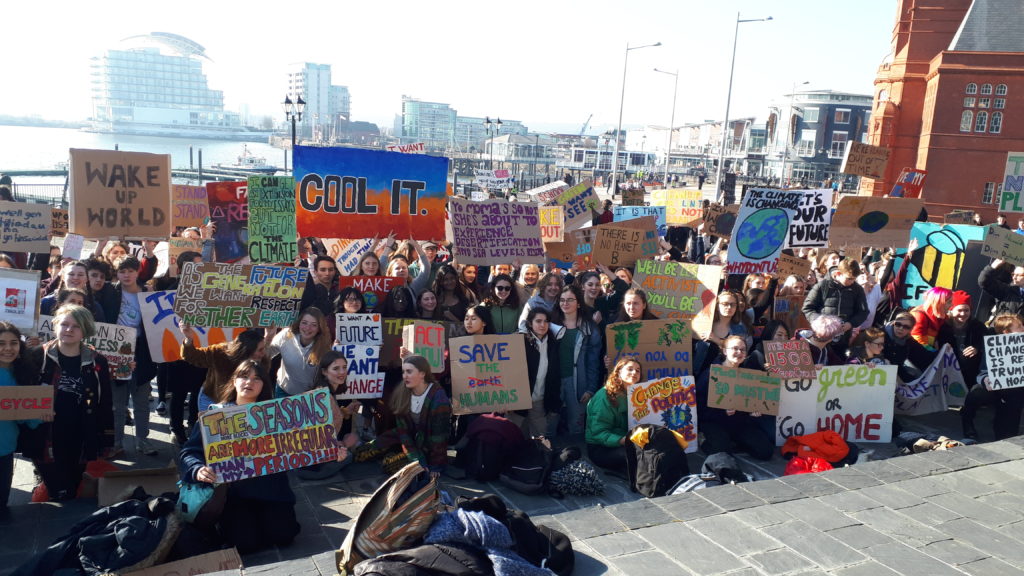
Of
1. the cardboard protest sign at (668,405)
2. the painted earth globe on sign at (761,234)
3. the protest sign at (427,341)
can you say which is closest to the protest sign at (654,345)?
the cardboard protest sign at (668,405)

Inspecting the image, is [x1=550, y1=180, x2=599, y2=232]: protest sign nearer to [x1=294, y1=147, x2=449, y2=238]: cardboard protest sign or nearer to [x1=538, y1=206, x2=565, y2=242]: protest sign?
[x1=538, y1=206, x2=565, y2=242]: protest sign

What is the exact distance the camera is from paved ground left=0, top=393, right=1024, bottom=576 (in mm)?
4559

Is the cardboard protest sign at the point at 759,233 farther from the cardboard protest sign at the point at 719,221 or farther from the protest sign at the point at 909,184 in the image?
the protest sign at the point at 909,184

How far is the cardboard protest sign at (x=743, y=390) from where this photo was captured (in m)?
7.78

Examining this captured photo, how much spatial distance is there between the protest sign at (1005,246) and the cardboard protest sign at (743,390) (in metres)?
4.52

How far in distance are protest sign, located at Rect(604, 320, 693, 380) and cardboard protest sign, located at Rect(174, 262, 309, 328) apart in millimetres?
3194

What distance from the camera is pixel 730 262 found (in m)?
10.1

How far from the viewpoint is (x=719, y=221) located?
1390 centimetres

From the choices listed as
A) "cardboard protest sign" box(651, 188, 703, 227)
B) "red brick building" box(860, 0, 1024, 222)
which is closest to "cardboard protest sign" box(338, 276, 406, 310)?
"cardboard protest sign" box(651, 188, 703, 227)

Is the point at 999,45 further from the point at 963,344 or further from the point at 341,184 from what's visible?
the point at 341,184

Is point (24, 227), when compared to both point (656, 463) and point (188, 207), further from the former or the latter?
point (656, 463)

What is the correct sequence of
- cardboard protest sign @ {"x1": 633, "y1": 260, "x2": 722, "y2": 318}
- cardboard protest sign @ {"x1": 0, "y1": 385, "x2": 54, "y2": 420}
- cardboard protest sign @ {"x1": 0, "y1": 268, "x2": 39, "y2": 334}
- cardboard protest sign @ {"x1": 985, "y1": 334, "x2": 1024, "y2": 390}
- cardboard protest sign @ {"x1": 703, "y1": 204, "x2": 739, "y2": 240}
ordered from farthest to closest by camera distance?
cardboard protest sign @ {"x1": 703, "y1": 204, "x2": 739, "y2": 240}, cardboard protest sign @ {"x1": 633, "y1": 260, "x2": 722, "y2": 318}, cardboard protest sign @ {"x1": 985, "y1": 334, "x2": 1024, "y2": 390}, cardboard protest sign @ {"x1": 0, "y1": 268, "x2": 39, "y2": 334}, cardboard protest sign @ {"x1": 0, "y1": 385, "x2": 54, "y2": 420}

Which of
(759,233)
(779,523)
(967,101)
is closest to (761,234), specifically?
(759,233)

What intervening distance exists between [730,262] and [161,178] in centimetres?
697
